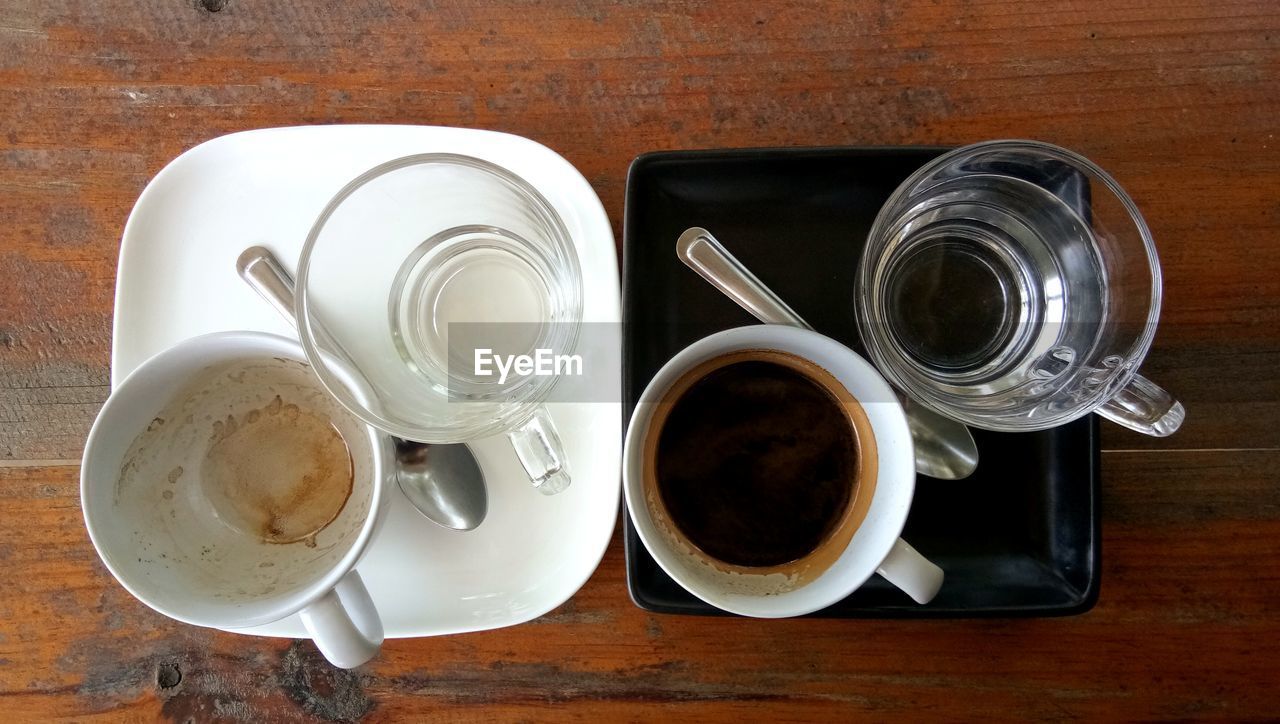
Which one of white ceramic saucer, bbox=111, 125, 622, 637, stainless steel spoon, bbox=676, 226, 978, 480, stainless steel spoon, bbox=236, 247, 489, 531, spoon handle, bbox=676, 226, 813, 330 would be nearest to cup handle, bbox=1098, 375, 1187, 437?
stainless steel spoon, bbox=676, 226, 978, 480

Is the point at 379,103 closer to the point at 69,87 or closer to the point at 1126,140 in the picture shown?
the point at 69,87

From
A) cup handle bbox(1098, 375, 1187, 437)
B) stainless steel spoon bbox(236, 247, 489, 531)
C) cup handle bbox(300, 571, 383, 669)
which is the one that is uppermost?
cup handle bbox(1098, 375, 1187, 437)

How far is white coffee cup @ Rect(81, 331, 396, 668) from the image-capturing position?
550mm

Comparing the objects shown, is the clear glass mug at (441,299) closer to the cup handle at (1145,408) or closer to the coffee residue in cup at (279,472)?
the coffee residue in cup at (279,472)

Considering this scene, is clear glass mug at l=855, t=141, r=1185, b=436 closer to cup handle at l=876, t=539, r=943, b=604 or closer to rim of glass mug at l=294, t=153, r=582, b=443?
cup handle at l=876, t=539, r=943, b=604

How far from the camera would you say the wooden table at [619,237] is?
678 mm

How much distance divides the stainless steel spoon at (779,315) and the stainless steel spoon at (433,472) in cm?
26

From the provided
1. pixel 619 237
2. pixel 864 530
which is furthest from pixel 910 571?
pixel 619 237

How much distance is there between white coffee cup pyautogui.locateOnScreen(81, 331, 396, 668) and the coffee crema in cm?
24

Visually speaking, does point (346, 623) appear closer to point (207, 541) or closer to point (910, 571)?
point (207, 541)

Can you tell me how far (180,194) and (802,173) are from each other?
1.77 ft

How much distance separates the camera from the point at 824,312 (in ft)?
2.04

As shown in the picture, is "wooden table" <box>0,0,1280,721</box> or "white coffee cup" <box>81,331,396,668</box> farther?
"wooden table" <box>0,0,1280,721</box>

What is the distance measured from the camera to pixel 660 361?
62 centimetres
